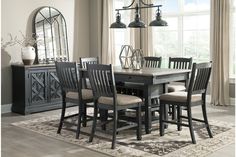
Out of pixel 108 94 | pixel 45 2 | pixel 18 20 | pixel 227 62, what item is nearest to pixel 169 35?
pixel 227 62

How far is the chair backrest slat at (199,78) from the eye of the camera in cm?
370

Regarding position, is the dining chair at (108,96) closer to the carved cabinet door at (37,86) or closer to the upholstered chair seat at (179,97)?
the upholstered chair seat at (179,97)

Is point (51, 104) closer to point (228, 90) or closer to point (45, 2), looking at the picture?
point (45, 2)

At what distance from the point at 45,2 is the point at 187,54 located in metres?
3.25

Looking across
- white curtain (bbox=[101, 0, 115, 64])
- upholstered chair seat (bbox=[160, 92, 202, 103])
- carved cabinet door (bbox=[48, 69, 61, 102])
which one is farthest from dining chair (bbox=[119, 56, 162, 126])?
white curtain (bbox=[101, 0, 115, 64])

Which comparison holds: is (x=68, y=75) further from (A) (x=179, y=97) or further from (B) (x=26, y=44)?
(B) (x=26, y=44)

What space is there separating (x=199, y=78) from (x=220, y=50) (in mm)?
2404

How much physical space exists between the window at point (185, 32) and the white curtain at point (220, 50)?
356 millimetres

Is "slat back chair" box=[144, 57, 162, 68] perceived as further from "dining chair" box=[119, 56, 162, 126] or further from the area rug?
the area rug

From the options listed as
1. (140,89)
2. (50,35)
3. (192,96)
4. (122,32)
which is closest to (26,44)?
(50,35)

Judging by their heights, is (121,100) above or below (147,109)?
above

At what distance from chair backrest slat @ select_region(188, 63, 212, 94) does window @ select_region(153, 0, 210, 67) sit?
8.72 feet

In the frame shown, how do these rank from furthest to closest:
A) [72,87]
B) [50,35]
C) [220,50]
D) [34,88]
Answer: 1. [50,35]
2. [220,50]
3. [34,88]
4. [72,87]

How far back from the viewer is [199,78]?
3.88m
